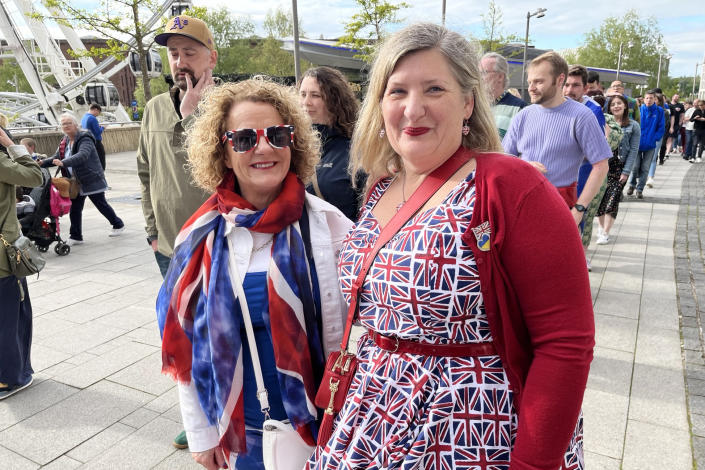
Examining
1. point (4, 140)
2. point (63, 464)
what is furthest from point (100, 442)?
point (4, 140)

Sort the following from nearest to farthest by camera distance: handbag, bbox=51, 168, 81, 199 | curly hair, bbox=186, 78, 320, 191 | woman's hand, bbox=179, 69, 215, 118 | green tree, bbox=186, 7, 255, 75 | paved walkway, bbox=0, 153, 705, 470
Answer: curly hair, bbox=186, 78, 320, 191
woman's hand, bbox=179, 69, 215, 118
paved walkway, bbox=0, 153, 705, 470
handbag, bbox=51, 168, 81, 199
green tree, bbox=186, 7, 255, 75

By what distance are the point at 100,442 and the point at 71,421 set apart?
37 cm

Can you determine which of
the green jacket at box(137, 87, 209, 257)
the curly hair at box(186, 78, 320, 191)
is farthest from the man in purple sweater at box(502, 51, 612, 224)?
the green jacket at box(137, 87, 209, 257)

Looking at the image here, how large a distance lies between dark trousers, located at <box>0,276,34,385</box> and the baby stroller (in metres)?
3.61

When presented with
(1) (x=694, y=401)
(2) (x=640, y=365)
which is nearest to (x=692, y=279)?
(2) (x=640, y=365)

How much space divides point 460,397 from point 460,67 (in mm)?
869

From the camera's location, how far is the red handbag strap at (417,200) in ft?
4.36

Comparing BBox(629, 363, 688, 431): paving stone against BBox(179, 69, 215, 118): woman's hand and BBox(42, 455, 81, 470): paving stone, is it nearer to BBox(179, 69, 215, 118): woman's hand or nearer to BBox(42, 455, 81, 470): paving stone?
BBox(179, 69, 215, 118): woman's hand

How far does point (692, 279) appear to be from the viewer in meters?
5.56

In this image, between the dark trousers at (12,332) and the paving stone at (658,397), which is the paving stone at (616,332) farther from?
the dark trousers at (12,332)

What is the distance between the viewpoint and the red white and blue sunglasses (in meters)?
1.67

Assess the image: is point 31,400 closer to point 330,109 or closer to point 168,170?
point 168,170

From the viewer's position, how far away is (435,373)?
128 cm

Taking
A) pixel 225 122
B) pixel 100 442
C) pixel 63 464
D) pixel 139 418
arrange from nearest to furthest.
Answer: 1. pixel 225 122
2. pixel 63 464
3. pixel 100 442
4. pixel 139 418
